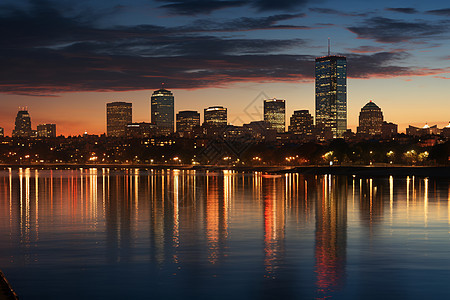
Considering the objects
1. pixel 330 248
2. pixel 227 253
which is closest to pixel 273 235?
pixel 330 248

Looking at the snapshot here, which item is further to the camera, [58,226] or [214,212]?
[214,212]

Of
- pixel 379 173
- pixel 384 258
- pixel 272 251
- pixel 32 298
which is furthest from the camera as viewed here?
pixel 379 173

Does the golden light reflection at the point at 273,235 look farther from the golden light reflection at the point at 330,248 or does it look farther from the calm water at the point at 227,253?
the golden light reflection at the point at 330,248

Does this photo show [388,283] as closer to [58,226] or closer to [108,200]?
[58,226]

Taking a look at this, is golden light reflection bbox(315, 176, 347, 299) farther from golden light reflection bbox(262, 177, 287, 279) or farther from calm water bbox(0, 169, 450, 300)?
golden light reflection bbox(262, 177, 287, 279)

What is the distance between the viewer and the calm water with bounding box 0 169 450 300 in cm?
2092

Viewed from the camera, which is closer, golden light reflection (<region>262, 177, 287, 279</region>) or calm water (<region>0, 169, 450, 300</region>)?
calm water (<region>0, 169, 450, 300</region>)

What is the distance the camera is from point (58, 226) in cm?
3819

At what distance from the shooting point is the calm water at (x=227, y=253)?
68.6ft

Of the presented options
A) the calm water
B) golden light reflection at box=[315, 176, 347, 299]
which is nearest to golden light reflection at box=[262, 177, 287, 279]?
the calm water

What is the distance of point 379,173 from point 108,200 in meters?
90.1

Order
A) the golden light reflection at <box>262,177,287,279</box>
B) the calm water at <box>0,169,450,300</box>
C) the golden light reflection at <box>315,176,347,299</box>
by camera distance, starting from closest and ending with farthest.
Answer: the calm water at <box>0,169,450,300</box>
the golden light reflection at <box>315,176,347,299</box>
the golden light reflection at <box>262,177,287,279</box>

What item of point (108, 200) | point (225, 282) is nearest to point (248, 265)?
point (225, 282)

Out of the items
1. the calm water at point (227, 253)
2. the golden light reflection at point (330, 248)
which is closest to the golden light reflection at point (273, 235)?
the calm water at point (227, 253)
